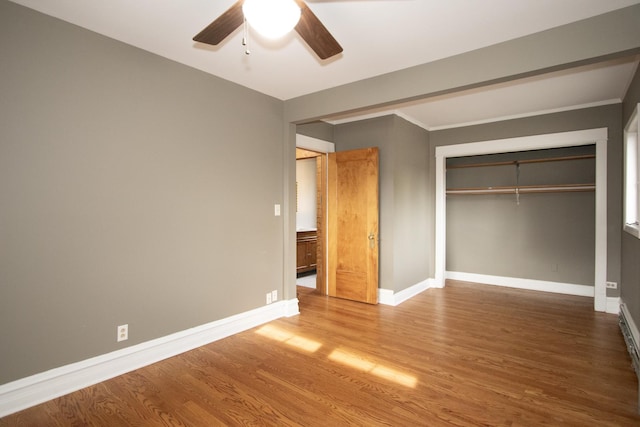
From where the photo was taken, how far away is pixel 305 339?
3410mm

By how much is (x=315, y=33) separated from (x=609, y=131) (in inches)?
171

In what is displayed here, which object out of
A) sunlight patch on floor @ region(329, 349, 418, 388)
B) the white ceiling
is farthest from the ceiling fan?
sunlight patch on floor @ region(329, 349, 418, 388)

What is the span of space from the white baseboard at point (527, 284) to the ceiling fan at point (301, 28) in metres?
5.06

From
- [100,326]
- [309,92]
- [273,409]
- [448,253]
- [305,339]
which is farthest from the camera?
[448,253]

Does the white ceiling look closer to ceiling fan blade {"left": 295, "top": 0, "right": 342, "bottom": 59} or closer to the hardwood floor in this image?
ceiling fan blade {"left": 295, "top": 0, "right": 342, "bottom": 59}

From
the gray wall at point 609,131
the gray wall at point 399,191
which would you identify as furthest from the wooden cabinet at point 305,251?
the gray wall at point 609,131

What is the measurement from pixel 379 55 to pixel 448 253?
4280mm

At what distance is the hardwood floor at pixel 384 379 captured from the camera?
7.09 ft

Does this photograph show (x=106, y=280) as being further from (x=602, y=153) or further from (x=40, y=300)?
(x=602, y=153)

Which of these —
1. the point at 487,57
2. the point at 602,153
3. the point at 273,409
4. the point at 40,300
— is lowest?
the point at 273,409

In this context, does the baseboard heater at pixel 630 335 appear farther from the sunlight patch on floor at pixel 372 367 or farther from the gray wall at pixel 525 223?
the sunlight patch on floor at pixel 372 367

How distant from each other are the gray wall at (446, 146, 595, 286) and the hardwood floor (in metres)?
1.40

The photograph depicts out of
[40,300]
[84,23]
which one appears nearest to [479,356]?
[40,300]

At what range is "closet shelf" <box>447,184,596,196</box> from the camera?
484 centimetres
